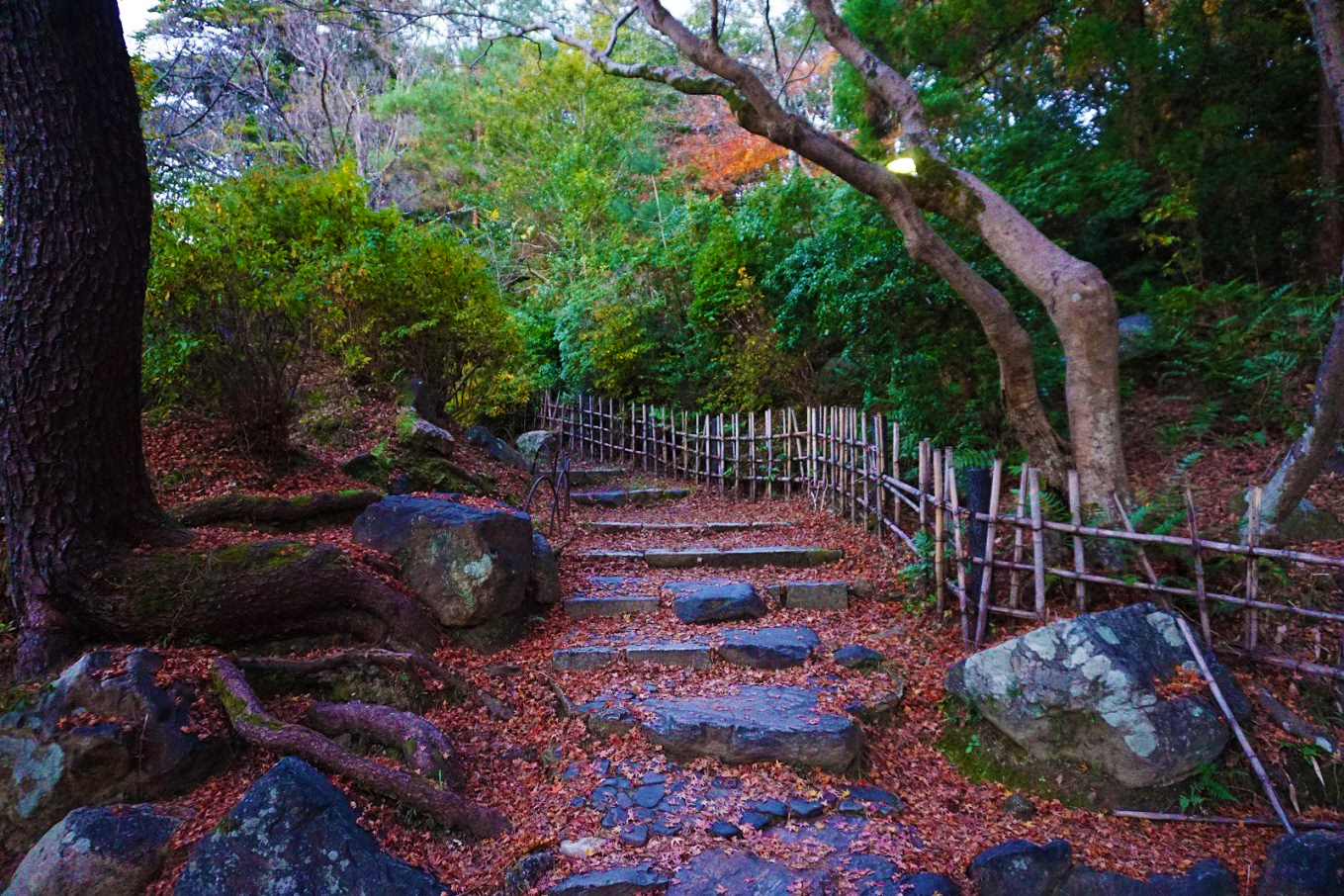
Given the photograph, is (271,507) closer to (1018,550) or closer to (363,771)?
(363,771)

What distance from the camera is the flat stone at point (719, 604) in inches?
206

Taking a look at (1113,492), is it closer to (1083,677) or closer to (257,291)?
(1083,677)

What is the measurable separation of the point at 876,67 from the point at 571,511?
17.9 ft

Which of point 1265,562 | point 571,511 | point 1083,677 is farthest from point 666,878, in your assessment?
point 571,511

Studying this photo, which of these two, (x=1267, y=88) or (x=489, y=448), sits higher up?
(x=1267, y=88)

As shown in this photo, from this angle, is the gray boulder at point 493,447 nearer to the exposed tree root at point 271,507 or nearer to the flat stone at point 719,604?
the exposed tree root at point 271,507

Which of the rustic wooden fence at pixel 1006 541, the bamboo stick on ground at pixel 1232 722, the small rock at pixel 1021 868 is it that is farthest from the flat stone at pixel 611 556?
the bamboo stick on ground at pixel 1232 722

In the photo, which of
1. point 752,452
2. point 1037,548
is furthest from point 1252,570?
point 752,452

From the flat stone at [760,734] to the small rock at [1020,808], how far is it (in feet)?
2.30

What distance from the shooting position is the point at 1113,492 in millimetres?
5004

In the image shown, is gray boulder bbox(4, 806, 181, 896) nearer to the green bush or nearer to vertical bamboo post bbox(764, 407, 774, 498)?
the green bush

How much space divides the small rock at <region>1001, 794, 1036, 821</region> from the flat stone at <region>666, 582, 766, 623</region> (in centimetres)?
217

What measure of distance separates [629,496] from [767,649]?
465 centimetres

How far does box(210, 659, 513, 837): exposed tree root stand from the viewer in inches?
122
